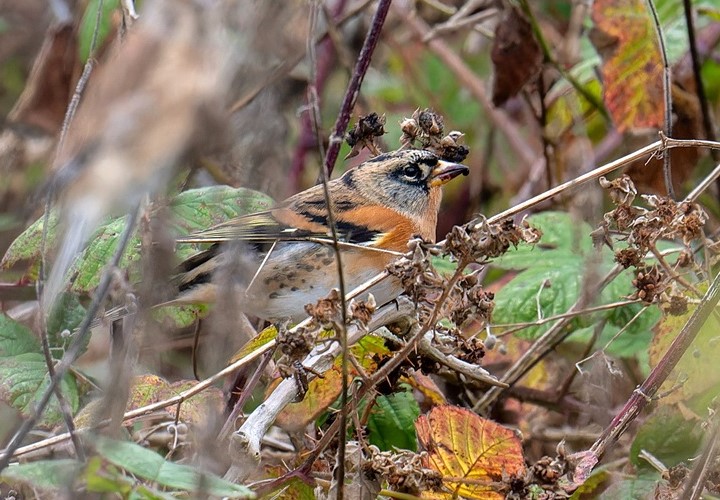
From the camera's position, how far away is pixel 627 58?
4.13 meters

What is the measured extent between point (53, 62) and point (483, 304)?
288 centimetres

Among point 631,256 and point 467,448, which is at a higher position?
point 631,256

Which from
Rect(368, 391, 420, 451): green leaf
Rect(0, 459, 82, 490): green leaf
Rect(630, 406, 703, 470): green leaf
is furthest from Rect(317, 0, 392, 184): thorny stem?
Rect(0, 459, 82, 490): green leaf

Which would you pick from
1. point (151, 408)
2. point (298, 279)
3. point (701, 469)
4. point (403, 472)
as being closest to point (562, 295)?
point (298, 279)

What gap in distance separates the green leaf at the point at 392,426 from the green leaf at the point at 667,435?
2.00 feet

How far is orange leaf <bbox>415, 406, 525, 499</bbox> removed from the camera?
2.44 metres

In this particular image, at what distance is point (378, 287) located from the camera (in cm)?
304

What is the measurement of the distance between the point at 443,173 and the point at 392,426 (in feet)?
3.84

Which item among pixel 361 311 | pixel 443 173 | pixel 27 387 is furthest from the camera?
pixel 443 173

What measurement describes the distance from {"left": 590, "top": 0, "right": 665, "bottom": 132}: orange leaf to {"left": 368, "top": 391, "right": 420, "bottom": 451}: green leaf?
1.71 meters

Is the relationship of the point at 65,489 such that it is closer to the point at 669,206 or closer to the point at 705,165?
the point at 669,206

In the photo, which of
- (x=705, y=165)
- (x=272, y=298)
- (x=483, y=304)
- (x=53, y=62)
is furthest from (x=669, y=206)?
(x=53, y=62)

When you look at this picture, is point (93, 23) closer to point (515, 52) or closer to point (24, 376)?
point (24, 376)

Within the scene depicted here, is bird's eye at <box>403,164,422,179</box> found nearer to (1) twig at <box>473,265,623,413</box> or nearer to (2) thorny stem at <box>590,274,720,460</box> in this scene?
(1) twig at <box>473,265,623,413</box>
